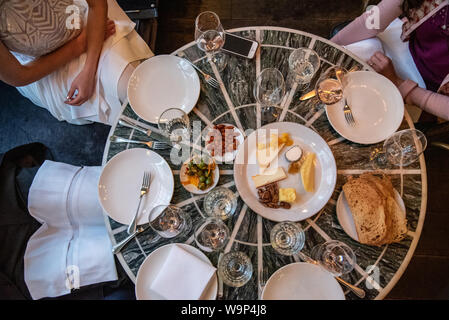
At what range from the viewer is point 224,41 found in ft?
5.09

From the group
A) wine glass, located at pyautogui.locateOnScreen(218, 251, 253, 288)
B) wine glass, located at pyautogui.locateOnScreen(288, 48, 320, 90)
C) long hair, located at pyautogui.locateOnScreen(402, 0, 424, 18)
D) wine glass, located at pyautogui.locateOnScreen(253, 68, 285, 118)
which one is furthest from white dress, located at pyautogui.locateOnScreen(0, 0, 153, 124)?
long hair, located at pyautogui.locateOnScreen(402, 0, 424, 18)

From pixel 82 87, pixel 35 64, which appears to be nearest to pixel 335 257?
pixel 82 87

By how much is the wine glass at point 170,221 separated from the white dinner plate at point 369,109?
2.70ft

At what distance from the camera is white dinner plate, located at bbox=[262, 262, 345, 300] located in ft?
4.13

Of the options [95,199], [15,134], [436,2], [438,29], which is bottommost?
[15,134]

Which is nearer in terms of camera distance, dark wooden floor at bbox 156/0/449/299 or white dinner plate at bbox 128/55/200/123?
white dinner plate at bbox 128/55/200/123

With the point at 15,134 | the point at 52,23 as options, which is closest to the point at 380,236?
the point at 52,23

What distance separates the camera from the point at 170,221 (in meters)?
1.38

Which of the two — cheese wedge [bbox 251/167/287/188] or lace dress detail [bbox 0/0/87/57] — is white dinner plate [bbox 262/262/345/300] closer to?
cheese wedge [bbox 251/167/287/188]

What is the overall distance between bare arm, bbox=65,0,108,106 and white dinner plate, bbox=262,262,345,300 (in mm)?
1462

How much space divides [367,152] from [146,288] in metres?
1.18

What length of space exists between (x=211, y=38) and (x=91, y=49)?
738mm

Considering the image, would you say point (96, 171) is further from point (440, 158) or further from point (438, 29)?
point (440, 158)

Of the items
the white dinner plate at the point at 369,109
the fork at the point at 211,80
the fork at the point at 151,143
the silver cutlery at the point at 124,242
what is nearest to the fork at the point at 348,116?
the white dinner plate at the point at 369,109
